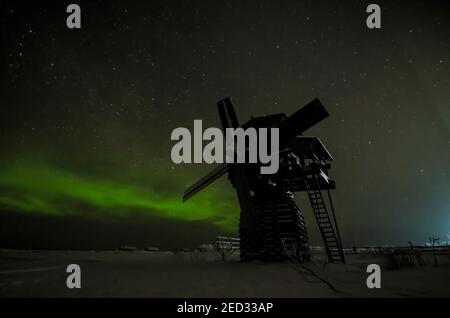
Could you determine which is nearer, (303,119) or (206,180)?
(303,119)

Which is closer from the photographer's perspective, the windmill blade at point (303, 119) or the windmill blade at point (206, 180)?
the windmill blade at point (303, 119)

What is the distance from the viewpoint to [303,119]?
32.3 feet

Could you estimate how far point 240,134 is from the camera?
40.6ft

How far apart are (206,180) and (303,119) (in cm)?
606

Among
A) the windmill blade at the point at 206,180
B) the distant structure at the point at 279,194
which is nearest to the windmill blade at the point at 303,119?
the distant structure at the point at 279,194

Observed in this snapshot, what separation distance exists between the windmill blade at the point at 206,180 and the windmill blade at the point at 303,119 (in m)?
3.42

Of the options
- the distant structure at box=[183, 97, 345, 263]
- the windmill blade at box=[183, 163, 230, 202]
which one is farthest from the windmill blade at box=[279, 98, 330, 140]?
the windmill blade at box=[183, 163, 230, 202]

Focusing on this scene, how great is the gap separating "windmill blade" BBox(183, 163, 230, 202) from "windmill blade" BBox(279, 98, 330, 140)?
11.2ft

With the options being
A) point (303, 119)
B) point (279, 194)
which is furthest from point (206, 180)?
point (303, 119)

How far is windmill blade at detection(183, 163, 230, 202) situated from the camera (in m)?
12.8

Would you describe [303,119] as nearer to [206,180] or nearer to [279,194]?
[279,194]

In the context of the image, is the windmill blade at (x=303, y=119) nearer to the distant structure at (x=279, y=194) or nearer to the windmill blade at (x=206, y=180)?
the distant structure at (x=279, y=194)

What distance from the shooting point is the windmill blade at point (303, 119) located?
9438mm
